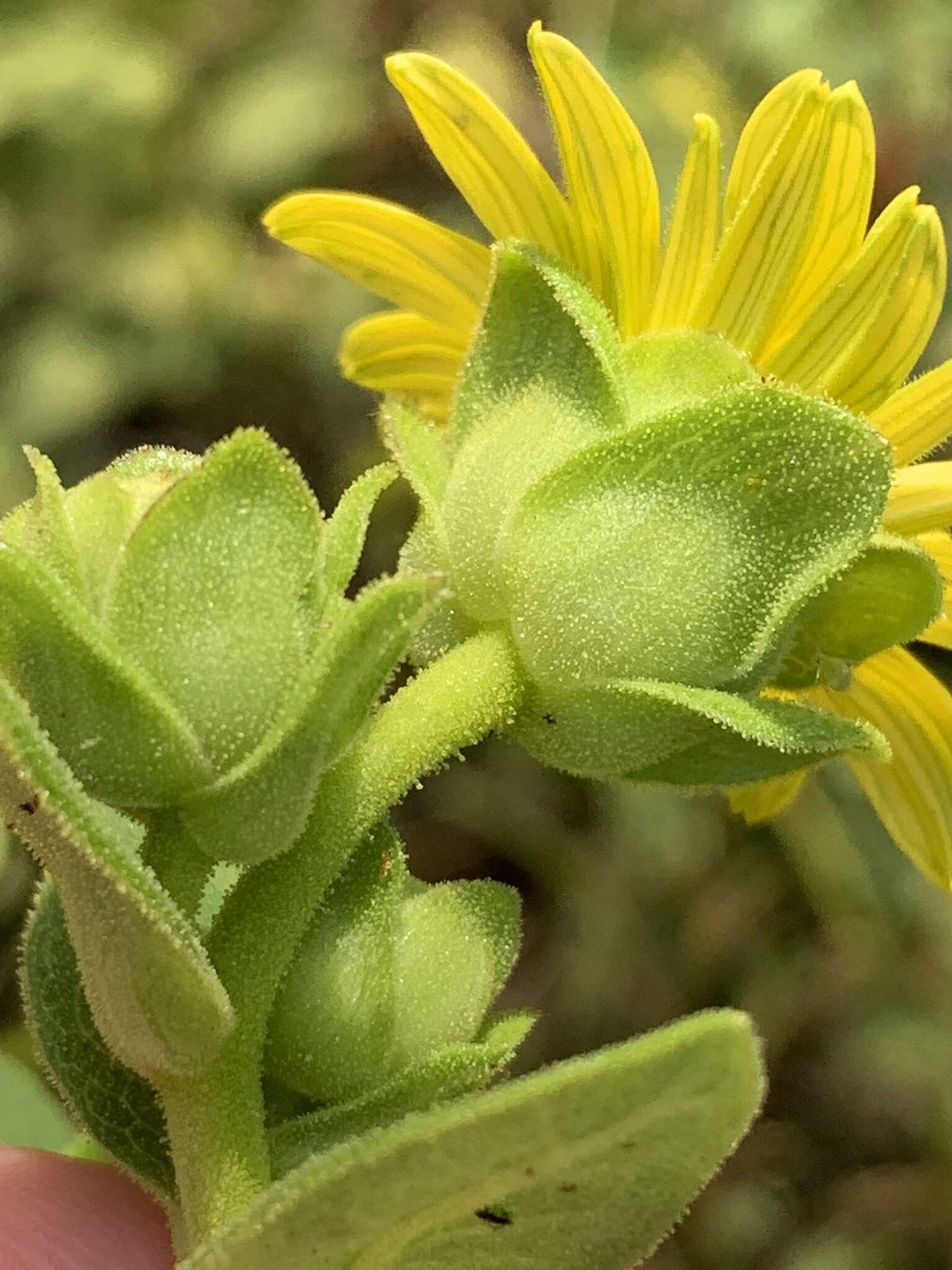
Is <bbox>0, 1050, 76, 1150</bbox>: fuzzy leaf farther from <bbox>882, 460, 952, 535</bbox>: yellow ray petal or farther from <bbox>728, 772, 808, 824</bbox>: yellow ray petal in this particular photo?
<bbox>882, 460, 952, 535</bbox>: yellow ray petal

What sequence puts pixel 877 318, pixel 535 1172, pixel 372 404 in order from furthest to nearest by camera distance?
pixel 372 404, pixel 877 318, pixel 535 1172

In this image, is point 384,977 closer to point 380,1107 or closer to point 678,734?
point 380,1107

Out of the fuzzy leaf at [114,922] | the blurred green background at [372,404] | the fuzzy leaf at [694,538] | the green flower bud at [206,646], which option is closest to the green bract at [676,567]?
the fuzzy leaf at [694,538]

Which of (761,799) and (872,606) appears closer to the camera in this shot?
(872,606)

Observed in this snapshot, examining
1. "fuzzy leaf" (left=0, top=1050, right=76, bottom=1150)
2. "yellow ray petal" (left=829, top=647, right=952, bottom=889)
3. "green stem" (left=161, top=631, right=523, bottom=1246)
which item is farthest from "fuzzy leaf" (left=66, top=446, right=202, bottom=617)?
"fuzzy leaf" (left=0, top=1050, right=76, bottom=1150)

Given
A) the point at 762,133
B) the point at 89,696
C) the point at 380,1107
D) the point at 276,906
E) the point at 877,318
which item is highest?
the point at 762,133

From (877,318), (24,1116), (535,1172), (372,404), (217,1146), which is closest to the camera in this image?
(535,1172)

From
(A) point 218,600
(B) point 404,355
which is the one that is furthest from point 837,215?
(A) point 218,600
